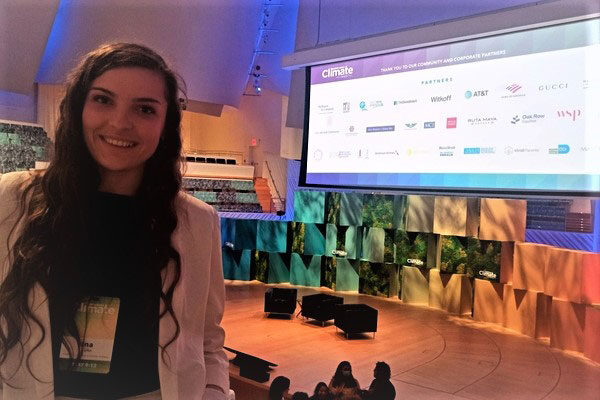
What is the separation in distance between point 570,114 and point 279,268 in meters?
5.08

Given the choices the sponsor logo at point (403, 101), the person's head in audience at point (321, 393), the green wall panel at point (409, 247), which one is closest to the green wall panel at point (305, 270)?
the green wall panel at point (409, 247)

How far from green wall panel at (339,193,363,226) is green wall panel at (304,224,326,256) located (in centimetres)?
42

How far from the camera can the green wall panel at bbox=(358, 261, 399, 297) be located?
275 inches

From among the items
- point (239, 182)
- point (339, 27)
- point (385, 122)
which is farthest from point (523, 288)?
point (239, 182)

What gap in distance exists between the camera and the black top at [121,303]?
1149mm

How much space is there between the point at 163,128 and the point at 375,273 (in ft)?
19.7

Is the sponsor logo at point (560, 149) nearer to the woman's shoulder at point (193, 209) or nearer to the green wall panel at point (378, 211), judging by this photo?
the woman's shoulder at point (193, 209)

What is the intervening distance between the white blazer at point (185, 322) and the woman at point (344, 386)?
6.47 feet

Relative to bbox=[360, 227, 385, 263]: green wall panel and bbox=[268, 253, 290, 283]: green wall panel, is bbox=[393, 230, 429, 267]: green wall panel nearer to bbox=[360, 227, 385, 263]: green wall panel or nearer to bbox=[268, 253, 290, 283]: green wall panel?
bbox=[360, 227, 385, 263]: green wall panel

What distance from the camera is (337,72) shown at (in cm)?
493

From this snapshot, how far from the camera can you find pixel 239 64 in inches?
334

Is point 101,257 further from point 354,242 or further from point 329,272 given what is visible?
point 329,272

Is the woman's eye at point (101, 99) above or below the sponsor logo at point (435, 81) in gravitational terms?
below

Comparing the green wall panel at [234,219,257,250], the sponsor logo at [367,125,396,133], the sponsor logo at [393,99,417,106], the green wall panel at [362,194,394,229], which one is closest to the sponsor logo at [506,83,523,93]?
the sponsor logo at [393,99,417,106]
